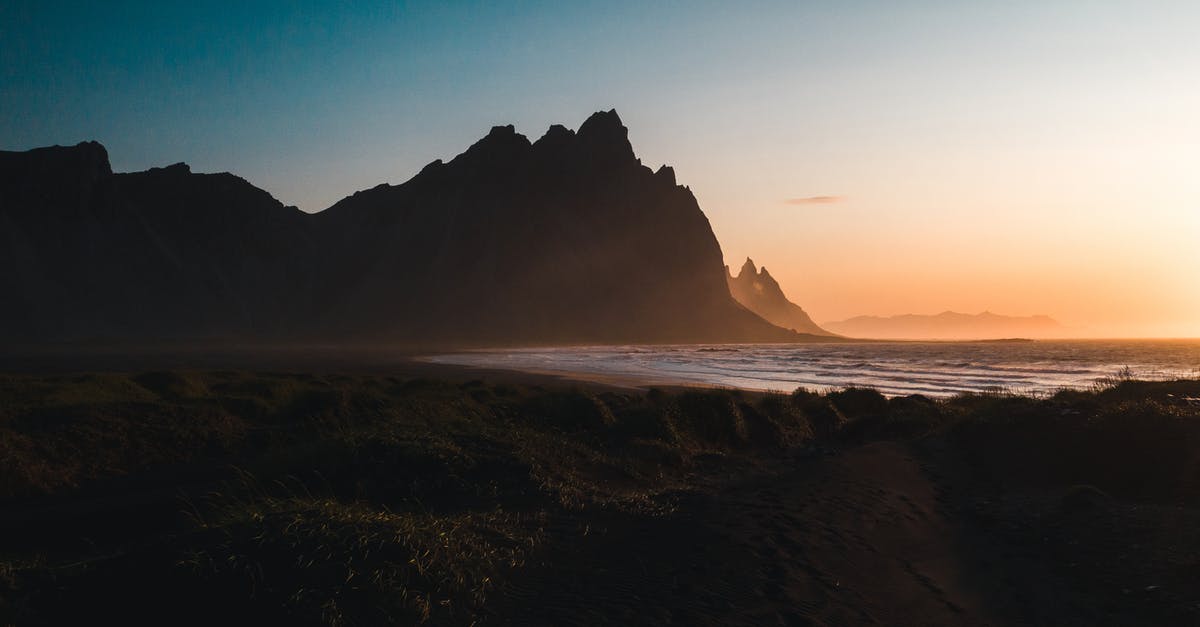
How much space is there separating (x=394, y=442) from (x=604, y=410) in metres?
7.26

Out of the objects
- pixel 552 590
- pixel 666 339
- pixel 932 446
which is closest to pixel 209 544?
pixel 552 590

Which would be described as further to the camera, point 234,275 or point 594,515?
point 234,275

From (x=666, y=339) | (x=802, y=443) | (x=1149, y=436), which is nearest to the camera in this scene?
(x=1149, y=436)

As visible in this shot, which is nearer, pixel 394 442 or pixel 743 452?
pixel 394 442

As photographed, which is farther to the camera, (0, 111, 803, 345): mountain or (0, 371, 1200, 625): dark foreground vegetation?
(0, 111, 803, 345): mountain

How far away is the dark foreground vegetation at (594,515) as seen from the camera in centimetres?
625

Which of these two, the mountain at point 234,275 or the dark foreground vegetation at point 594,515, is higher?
the mountain at point 234,275

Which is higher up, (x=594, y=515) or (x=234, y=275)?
(x=234, y=275)

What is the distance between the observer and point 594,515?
9.88 meters

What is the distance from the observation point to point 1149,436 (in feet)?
45.8

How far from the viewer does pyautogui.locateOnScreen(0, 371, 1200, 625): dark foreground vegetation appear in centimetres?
625

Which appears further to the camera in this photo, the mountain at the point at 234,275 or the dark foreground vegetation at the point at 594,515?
the mountain at the point at 234,275

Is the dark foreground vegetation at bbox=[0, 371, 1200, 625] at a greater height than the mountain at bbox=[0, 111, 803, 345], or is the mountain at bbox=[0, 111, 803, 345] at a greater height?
the mountain at bbox=[0, 111, 803, 345]

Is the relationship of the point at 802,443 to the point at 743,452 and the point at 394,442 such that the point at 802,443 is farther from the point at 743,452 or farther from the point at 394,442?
the point at 394,442
